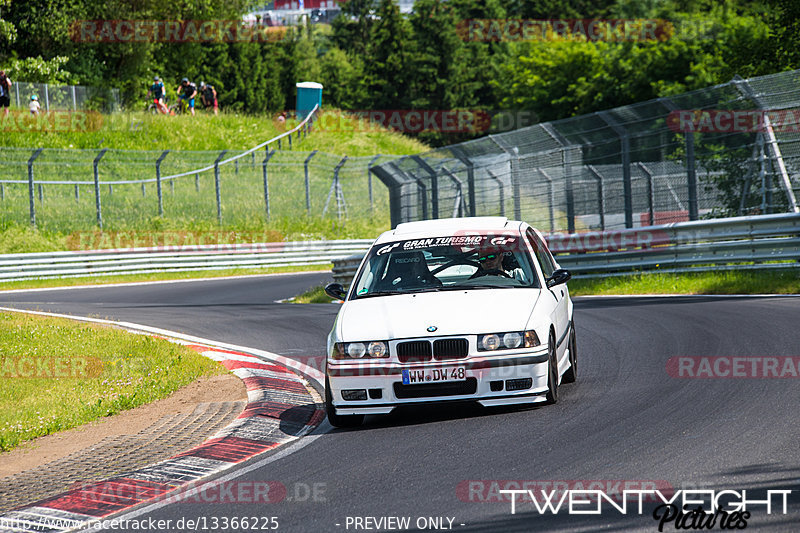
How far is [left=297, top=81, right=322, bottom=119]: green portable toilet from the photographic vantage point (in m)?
59.8

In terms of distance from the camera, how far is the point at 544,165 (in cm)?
2108

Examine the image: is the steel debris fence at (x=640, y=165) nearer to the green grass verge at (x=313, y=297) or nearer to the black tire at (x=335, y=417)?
the green grass verge at (x=313, y=297)

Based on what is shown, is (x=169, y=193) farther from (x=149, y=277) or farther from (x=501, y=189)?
(x=501, y=189)

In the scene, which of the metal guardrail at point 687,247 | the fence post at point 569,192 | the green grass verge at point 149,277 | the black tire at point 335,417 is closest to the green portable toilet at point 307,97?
the green grass verge at point 149,277

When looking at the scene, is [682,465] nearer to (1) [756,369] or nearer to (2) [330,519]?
(2) [330,519]

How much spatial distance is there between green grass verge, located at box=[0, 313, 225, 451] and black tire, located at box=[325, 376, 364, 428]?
99.0 inches

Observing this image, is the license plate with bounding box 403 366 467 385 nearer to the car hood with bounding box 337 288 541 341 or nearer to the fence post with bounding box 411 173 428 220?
the car hood with bounding box 337 288 541 341

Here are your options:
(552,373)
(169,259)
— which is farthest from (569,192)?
(169,259)

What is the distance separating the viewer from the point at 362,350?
7.46 metres

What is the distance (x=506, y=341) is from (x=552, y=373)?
1.80 feet

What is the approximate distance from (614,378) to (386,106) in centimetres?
7721

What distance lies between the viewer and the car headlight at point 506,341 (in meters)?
7.34

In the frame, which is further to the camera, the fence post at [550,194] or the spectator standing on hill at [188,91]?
the spectator standing on hill at [188,91]

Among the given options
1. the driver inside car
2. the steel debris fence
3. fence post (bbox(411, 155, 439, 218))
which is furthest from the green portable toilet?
the driver inside car
